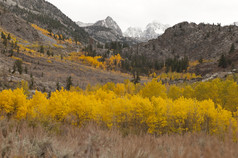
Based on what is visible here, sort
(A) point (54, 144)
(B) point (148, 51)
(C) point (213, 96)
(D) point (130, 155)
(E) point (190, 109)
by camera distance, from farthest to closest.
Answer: (B) point (148, 51)
(C) point (213, 96)
(E) point (190, 109)
(A) point (54, 144)
(D) point (130, 155)

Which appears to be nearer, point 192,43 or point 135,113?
point 135,113

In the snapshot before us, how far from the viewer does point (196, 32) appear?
141 m

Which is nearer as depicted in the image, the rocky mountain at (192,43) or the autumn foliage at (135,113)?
the autumn foliage at (135,113)

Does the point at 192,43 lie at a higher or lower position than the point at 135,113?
higher

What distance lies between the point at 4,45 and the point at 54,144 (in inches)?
3266

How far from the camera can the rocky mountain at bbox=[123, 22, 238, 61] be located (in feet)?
382

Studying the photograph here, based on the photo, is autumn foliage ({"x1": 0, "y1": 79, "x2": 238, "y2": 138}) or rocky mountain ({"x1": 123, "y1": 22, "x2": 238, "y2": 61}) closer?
autumn foliage ({"x1": 0, "y1": 79, "x2": 238, "y2": 138})

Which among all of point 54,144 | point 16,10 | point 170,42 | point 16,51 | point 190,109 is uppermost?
point 16,10

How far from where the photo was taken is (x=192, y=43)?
453ft

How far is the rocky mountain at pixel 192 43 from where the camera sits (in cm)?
11650

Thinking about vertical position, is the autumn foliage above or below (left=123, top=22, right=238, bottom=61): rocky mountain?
below

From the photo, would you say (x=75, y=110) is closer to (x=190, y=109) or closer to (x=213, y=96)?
(x=190, y=109)

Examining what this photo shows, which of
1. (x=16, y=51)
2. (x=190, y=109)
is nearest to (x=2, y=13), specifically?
(x=16, y=51)

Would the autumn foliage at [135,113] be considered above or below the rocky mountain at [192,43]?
below
